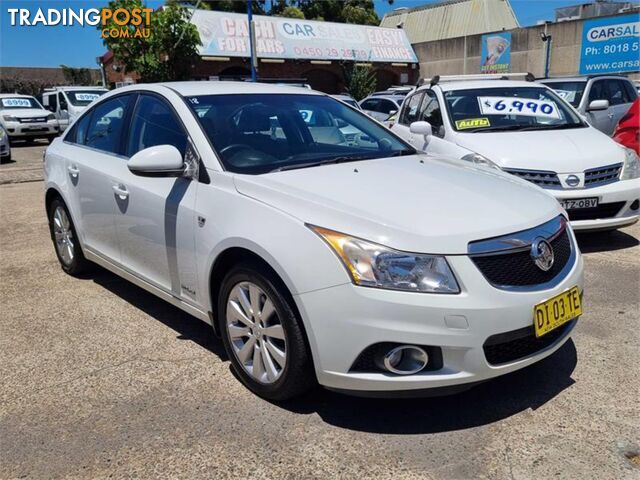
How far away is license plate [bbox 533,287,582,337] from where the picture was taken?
263 centimetres

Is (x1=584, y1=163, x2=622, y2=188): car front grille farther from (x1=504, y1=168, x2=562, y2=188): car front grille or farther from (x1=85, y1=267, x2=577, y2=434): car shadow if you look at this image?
(x1=85, y1=267, x2=577, y2=434): car shadow

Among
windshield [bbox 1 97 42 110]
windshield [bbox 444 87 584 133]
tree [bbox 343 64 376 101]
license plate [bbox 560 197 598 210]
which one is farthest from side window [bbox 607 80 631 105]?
tree [bbox 343 64 376 101]

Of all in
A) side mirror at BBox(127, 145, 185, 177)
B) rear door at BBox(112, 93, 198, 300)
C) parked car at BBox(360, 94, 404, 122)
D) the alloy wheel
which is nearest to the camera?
the alloy wheel

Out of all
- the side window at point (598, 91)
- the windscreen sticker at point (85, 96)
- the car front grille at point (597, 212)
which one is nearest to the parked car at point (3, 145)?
the windscreen sticker at point (85, 96)


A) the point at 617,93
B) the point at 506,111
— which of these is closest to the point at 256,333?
the point at 506,111

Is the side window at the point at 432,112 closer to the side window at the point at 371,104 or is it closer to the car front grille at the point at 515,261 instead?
the car front grille at the point at 515,261

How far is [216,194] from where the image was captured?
122 inches

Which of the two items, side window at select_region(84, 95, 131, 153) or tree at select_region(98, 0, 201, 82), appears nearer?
side window at select_region(84, 95, 131, 153)

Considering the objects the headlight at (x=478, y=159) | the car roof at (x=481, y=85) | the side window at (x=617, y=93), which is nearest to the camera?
the headlight at (x=478, y=159)

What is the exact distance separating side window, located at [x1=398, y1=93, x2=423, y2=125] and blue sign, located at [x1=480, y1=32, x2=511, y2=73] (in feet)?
75.2

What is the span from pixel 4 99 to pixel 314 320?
2085 centimetres

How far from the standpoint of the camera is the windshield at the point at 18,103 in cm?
1939

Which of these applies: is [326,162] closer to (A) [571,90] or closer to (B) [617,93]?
(A) [571,90]

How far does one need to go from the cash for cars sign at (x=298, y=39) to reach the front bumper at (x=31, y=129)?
7279 millimetres
